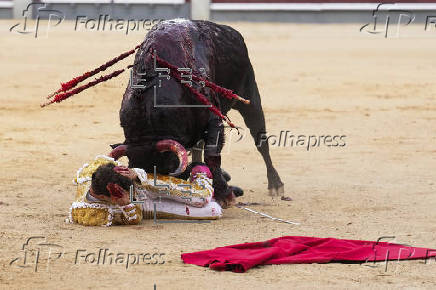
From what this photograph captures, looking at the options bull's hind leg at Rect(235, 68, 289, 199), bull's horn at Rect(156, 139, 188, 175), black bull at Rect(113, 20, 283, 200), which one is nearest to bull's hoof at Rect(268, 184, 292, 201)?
bull's hind leg at Rect(235, 68, 289, 199)

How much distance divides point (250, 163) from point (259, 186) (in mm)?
1137

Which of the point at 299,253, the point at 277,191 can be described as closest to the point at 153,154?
the point at 299,253

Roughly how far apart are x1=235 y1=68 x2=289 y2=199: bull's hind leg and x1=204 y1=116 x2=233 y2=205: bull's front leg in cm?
98

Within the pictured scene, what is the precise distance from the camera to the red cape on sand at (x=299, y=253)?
486 cm

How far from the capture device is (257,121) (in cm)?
738

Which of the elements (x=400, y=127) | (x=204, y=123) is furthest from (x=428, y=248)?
(x=400, y=127)

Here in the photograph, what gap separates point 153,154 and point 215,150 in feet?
1.61

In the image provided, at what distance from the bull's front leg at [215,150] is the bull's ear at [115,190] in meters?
0.76

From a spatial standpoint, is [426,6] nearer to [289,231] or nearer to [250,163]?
[250,163]

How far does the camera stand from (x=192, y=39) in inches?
252

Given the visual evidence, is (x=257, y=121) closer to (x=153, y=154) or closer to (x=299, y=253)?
(x=153, y=154)

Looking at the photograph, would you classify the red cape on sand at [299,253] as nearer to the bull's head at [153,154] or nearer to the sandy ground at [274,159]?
the sandy ground at [274,159]

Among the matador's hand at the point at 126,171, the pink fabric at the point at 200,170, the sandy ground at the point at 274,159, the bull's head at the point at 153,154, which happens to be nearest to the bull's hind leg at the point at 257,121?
the sandy ground at the point at 274,159

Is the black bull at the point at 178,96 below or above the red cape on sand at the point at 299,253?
above
